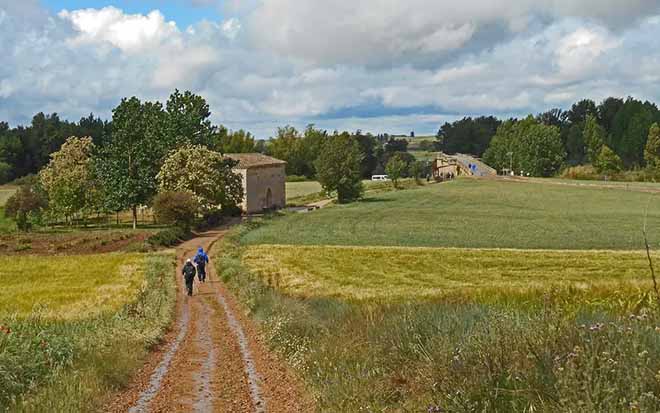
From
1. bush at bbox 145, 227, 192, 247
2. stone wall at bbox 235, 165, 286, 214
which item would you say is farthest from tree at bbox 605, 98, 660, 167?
bush at bbox 145, 227, 192, 247

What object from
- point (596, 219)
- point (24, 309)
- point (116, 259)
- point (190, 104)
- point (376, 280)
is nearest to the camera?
point (24, 309)

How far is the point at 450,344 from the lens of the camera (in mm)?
8750

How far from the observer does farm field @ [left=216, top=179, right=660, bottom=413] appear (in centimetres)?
679

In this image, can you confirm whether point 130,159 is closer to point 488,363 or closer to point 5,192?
point 5,192

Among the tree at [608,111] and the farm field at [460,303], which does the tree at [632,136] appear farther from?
the farm field at [460,303]

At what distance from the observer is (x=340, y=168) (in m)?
98.6

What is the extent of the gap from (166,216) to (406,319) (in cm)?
5346

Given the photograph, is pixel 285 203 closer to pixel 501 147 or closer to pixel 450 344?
pixel 501 147

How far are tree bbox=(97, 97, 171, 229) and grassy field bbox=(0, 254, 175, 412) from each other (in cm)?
2862

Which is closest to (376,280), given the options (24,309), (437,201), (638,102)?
(24,309)

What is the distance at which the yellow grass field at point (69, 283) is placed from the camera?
26016mm

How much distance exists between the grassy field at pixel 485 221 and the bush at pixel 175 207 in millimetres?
6210

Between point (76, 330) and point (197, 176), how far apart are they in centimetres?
5339

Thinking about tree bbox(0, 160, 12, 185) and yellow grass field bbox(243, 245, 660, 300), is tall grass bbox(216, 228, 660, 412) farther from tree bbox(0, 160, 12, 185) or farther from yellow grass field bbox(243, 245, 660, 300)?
tree bbox(0, 160, 12, 185)
